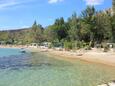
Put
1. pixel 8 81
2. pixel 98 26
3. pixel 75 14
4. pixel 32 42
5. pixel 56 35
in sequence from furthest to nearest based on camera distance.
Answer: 1. pixel 32 42
2. pixel 56 35
3. pixel 75 14
4. pixel 98 26
5. pixel 8 81

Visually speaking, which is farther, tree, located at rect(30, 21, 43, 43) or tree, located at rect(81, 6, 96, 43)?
tree, located at rect(30, 21, 43, 43)

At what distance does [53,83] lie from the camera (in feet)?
104

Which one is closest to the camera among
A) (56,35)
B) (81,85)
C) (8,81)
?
(81,85)

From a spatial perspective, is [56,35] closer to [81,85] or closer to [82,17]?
[82,17]

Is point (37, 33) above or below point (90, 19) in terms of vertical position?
below

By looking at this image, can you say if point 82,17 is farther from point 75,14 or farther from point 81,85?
point 81,85

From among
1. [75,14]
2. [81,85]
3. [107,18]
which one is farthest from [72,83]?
[75,14]

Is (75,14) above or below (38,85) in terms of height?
above

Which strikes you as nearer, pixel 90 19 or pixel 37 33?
pixel 90 19

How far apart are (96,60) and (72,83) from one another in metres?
28.1

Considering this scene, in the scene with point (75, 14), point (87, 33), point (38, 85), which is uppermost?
point (75, 14)

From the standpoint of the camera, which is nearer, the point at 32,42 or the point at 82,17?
the point at 82,17

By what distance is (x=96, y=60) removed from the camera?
59.0 metres

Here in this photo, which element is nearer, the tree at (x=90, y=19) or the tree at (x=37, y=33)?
the tree at (x=90, y=19)
